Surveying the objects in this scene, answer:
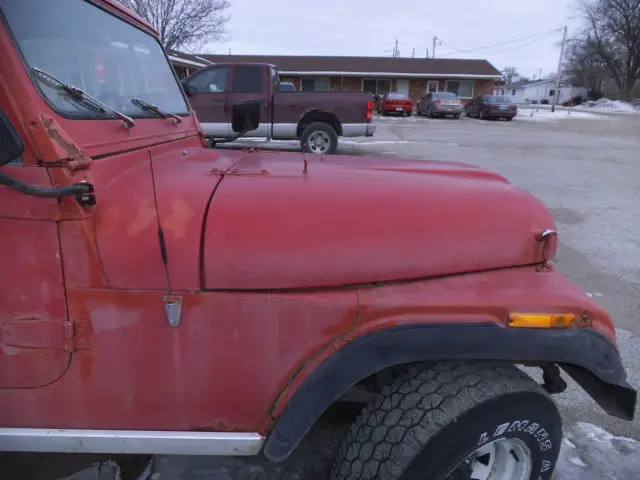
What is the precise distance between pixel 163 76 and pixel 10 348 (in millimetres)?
1781

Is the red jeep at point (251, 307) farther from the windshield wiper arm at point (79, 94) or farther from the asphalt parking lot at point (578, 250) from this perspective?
the asphalt parking lot at point (578, 250)

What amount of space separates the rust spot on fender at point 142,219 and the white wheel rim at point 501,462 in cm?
134

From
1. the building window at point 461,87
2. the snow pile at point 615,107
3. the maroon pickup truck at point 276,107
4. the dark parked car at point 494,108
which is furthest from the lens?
the snow pile at point 615,107

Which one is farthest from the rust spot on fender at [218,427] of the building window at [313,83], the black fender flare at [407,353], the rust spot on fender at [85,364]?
the building window at [313,83]

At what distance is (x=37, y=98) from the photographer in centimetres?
141

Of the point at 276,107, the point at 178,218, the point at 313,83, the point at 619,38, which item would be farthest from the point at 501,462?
the point at 619,38

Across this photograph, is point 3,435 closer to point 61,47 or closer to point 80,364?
point 80,364

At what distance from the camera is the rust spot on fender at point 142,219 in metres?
1.37

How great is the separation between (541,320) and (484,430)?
0.40 metres

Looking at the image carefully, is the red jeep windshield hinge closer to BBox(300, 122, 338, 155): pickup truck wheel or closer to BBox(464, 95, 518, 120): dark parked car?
BBox(300, 122, 338, 155): pickup truck wheel

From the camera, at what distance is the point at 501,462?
1.74 m

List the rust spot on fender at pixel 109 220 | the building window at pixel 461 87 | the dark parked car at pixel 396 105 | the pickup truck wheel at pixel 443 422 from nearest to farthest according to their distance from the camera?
the rust spot on fender at pixel 109 220 < the pickup truck wheel at pixel 443 422 < the dark parked car at pixel 396 105 < the building window at pixel 461 87

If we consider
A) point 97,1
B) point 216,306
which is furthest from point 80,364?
point 97,1

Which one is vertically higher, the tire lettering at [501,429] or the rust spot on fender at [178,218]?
the rust spot on fender at [178,218]
